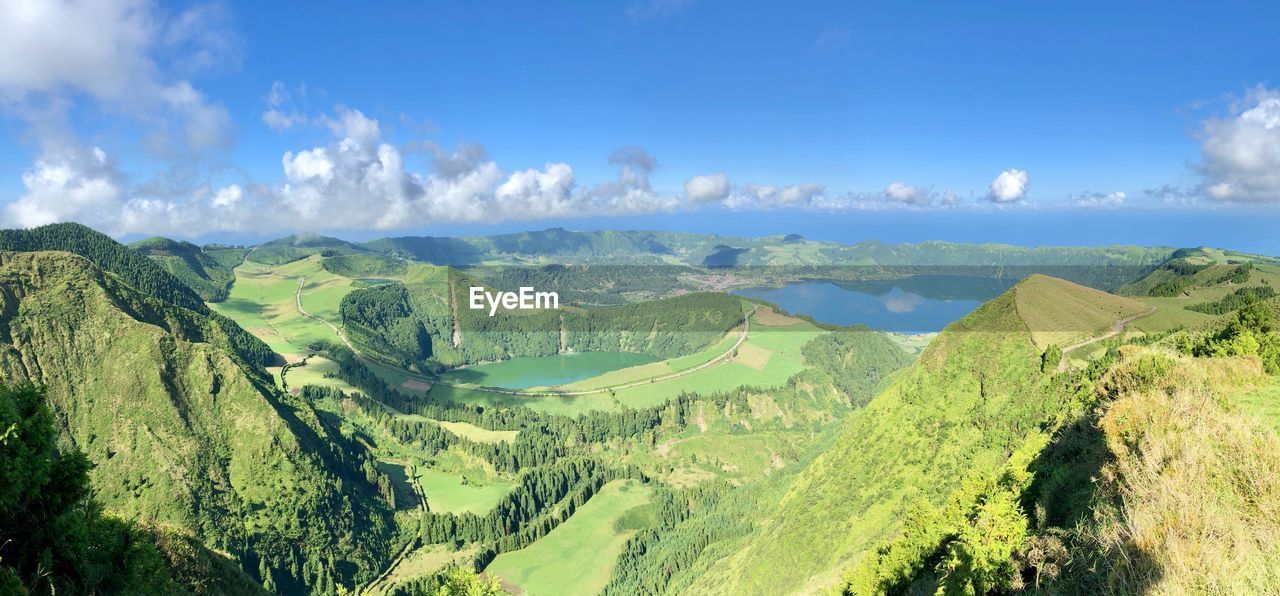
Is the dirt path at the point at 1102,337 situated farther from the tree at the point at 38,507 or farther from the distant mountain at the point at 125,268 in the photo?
the distant mountain at the point at 125,268

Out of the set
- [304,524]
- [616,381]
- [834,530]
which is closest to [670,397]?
[616,381]

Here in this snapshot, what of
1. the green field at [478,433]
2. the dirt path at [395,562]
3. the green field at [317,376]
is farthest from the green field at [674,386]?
the dirt path at [395,562]

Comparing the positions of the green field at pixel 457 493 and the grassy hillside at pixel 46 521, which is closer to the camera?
the grassy hillside at pixel 46 521

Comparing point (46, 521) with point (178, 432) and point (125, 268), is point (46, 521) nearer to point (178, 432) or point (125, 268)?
point (178, 432)

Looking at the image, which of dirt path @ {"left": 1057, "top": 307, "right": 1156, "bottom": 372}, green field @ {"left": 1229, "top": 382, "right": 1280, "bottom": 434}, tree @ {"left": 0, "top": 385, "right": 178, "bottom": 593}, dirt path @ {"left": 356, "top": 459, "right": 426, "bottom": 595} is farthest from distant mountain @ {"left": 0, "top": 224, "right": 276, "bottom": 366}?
green field @ {"left": 1229, "top": 382, "right": 1280, "bottom": 434}

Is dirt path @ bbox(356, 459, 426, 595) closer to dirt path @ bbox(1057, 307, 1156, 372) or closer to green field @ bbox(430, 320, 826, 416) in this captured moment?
green field @ bbox(430, 320, 826, 416)

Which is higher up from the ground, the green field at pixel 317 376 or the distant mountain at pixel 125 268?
the distant mountain at pixel 125 268
